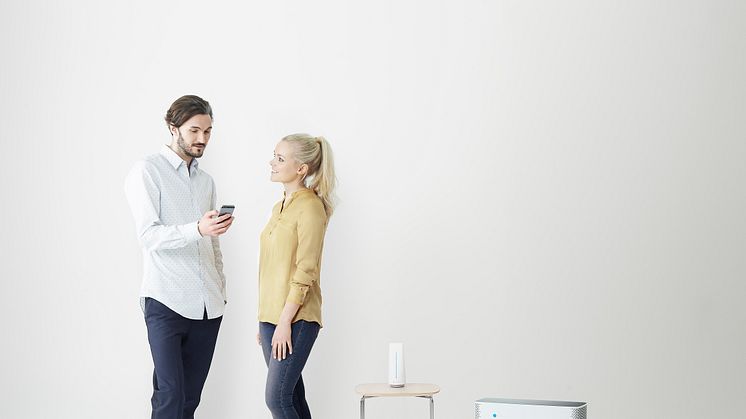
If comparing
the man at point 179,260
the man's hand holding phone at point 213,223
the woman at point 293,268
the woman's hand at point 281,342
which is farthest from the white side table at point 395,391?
the man's hand holding phone at point 213,223

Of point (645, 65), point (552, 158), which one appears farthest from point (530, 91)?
point (645, 65)

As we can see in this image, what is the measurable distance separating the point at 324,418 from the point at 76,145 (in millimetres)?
1774

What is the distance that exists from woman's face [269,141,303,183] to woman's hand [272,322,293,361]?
58cm

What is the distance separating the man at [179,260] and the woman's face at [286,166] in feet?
0.98

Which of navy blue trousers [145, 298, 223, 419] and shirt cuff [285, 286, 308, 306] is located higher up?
shirt cuff [285, 286, 308, 306]

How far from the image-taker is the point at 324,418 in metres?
3.79

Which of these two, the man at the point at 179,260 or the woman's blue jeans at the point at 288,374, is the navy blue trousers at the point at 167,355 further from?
the woman's blue jeans at the point at 288,374

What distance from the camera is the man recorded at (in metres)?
2.88

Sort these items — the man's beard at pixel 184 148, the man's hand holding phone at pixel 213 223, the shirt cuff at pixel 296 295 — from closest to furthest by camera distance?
the man's hand holding phone at pixel 213 223 < the shirt cuff at pixel 296 295 < the man's beard at pixel 184 148

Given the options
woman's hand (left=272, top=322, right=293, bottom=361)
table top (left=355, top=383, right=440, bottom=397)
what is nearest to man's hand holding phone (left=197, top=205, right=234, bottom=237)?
woman's hand (left=272, top=322, right=293, bottom=361)

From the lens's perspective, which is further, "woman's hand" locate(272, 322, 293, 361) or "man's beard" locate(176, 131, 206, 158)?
"man's beard" locate(176, 131, 206, 158)

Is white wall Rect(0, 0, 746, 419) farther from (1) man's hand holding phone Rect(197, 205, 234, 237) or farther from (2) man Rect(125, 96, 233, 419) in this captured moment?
(1) man's hand holding phone Rect(197, 205, 234, 237)

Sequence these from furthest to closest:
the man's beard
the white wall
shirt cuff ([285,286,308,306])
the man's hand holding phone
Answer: the white wall → the man's beard → shirt cuff ([285,286,308,306]) → the man's hand holding phone

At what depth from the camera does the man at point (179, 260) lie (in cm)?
288
